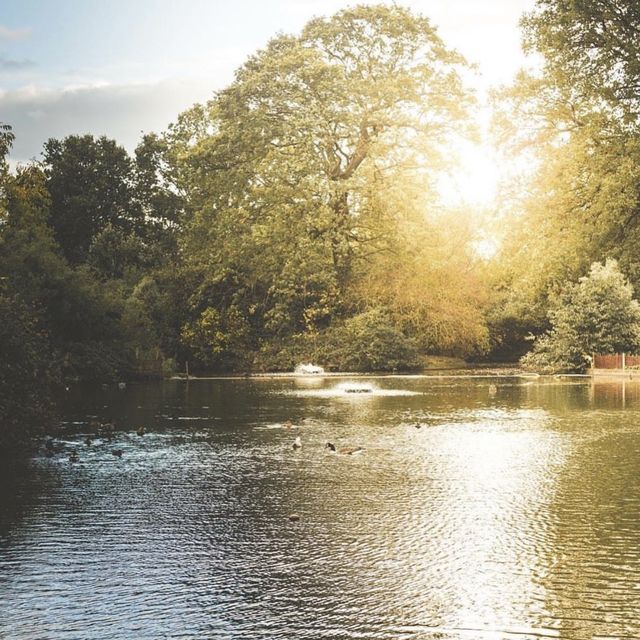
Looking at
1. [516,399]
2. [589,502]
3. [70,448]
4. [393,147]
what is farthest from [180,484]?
[393,147]

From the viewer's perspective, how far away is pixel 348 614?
6.30 m

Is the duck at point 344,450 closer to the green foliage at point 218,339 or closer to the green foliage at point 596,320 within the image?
the green foliage at point 596,320

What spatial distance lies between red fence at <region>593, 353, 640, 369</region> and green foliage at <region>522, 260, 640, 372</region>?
0.53 meters

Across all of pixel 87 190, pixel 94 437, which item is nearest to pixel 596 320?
pixel 94 437

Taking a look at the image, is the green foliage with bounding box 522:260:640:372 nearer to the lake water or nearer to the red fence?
the red fence

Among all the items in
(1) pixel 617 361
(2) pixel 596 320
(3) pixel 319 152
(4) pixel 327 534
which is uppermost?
(3) pixel 319 152

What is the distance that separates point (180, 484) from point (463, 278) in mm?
34961

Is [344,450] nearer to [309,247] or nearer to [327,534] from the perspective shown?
[327,534]

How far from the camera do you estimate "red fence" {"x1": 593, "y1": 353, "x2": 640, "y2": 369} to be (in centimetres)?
3503

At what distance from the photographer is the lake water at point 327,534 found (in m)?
6.23

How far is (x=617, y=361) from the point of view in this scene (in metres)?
35.2

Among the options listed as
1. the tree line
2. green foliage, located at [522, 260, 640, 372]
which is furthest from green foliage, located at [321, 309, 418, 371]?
green foliage, located at [522, 260, 640, 372]

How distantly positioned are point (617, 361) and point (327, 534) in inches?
1153

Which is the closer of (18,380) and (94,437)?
(18,380)
